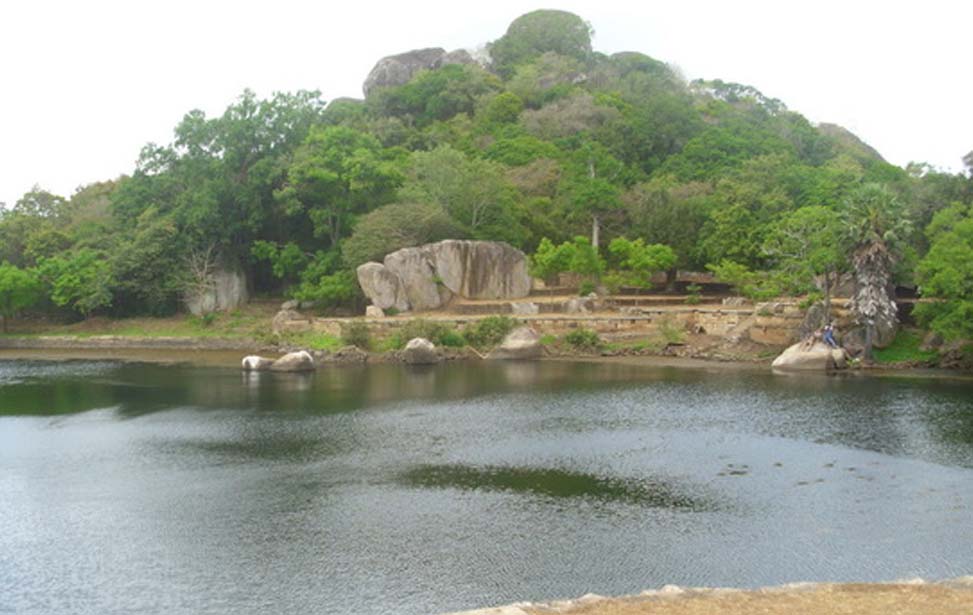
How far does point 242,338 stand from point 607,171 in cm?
3265

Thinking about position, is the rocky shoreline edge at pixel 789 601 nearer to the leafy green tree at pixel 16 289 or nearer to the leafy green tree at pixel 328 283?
the leafy green tree at pixel 328 283

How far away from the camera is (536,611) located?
1206 centimetres

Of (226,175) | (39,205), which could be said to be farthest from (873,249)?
(39,205)

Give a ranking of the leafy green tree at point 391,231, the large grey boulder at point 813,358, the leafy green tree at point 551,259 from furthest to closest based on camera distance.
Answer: the leafy green tree at point 391,231
the leafy green tree at point 551,259
the large grey boulder at point 813,358

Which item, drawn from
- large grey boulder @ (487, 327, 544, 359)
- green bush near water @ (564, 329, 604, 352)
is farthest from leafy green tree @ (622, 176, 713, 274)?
large grey boulder @ (487, 327, 544, 359)

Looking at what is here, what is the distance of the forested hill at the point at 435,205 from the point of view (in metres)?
52.9

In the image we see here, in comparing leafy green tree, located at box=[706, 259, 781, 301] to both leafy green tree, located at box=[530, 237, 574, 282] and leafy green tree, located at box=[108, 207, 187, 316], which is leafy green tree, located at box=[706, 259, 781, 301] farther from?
leafy green tree, located at box=[108, 207, 187, 316]

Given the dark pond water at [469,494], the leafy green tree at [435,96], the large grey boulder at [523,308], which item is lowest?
the dark pond water at [469,494]

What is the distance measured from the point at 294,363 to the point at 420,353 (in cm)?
729

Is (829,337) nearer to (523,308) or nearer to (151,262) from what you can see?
(523,308)

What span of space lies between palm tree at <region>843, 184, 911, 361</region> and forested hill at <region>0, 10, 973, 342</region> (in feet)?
0.60

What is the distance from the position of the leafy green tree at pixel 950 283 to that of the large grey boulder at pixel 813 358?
→ 4.39m

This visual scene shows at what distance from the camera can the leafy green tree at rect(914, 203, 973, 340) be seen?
127 ft

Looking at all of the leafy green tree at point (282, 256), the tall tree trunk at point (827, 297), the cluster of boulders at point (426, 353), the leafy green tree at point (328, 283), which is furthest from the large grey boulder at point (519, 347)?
the leafy green tree at point (282, 256)
